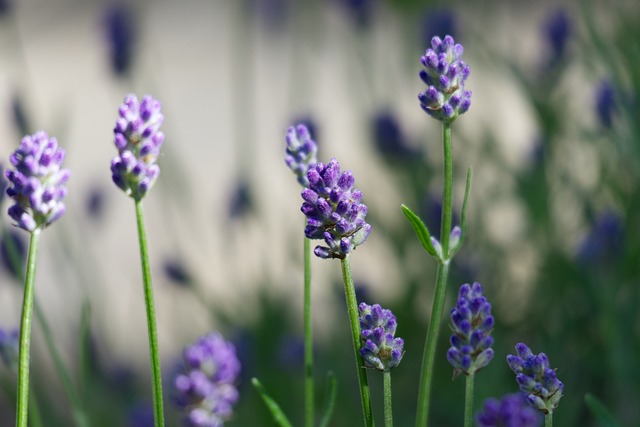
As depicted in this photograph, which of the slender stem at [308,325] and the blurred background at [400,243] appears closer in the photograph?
the slender stem at [308,325]

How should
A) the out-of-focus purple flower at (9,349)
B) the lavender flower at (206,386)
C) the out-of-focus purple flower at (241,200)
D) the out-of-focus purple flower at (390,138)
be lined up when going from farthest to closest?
the out-of-focus purple flower at (241,200) → the out-of-focus purple flower at (390,138) → the out-of-focus purple flower at (9,349) → the lavender flower at (206,386)

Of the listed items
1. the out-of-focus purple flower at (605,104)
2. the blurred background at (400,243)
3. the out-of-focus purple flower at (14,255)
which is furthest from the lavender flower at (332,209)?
the out-of-focus purple flower at (605,104)

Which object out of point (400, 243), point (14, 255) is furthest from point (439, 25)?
point (14, 255)

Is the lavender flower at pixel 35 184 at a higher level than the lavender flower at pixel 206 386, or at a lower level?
higher

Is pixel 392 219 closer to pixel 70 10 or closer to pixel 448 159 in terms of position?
pixel 448 159

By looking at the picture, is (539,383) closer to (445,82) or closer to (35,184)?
(445,82)

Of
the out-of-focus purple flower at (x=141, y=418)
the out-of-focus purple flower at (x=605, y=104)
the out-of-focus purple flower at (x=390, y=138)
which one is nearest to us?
the out-of-focus purple flower at (x=141, y=418)

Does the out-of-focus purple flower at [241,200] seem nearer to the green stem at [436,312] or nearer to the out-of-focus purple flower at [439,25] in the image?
the out-of-focus purple flower at [439,25]
